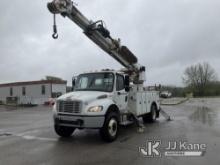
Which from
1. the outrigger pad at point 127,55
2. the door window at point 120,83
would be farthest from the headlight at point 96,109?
the outrigger pad at point 127,55

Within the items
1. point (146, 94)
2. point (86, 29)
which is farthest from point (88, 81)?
point (146, 94)

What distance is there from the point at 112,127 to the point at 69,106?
1.55 m

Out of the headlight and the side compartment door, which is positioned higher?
the side compartment door

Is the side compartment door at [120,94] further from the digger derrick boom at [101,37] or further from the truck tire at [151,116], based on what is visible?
the truck tire at [151,116]

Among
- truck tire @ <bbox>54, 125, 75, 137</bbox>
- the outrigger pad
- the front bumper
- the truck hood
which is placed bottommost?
truck tire @ <bbox>54, 125, 75, 137</bbox>

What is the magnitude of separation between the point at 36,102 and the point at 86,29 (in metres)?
38.6

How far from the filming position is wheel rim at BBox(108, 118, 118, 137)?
8.99 m

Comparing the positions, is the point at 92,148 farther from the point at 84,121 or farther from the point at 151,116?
the point at 151,116

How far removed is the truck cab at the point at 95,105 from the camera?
8680mm

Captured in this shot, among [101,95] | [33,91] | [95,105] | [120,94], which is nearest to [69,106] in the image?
[95,105]

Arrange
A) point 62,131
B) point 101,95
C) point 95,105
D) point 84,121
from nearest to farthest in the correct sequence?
point 84,121 → point 95,105 → point 101,95 → point 62,131

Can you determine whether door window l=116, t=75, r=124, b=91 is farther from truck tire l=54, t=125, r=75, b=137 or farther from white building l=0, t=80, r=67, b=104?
white building l=0, t=80, r=67, b=104

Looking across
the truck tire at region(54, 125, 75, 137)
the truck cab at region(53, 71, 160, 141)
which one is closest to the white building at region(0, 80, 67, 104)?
the truck cab at region(53, 71, 160, 141)

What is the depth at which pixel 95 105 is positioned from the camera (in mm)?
8773
